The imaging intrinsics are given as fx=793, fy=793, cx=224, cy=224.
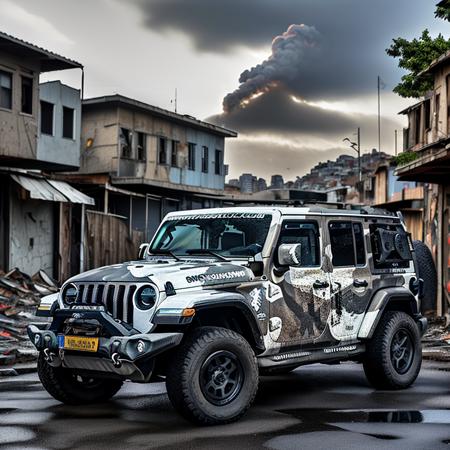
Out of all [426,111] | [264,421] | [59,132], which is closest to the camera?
[264,421]

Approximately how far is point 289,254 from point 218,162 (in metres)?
34.8

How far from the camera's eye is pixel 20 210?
2589 centimetres

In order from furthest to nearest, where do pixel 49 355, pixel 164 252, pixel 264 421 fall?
pixel 164 252
pixel 49 355
pixel 264 421

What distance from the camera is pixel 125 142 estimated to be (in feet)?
116

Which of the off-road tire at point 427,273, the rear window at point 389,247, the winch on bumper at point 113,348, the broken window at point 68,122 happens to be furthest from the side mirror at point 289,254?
the broken window at point 68,122

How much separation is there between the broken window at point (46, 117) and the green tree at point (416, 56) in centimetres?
1235

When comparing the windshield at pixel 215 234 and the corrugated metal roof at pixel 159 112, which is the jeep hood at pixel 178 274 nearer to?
the windshield at pixel 215 234

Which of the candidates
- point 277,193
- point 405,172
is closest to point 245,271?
point 405,172

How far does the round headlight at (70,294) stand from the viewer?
26.2 ft

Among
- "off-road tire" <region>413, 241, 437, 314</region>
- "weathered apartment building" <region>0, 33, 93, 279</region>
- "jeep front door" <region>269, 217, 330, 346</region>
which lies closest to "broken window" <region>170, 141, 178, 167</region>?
"weathered apartment building" <region>0, 33, 93, 279</region>

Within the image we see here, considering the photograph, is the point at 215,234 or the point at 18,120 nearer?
the point at 215,234

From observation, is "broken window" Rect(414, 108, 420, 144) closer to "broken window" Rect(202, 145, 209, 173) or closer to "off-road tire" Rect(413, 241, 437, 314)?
"broken window" Rect(202, 145, 209, 173)

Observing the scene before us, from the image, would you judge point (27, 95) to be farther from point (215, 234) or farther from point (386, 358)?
point (386, 358)

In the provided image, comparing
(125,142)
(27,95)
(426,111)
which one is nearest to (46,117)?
(27,95)
